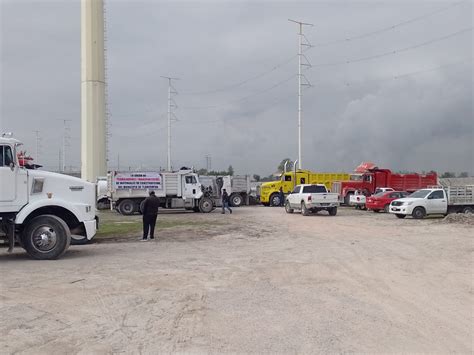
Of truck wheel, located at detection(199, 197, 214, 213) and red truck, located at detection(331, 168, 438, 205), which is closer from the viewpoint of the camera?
truck wheel, located at detection(199, 197, 214, 213)

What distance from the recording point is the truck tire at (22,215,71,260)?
488 inches

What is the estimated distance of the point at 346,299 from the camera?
8.20m

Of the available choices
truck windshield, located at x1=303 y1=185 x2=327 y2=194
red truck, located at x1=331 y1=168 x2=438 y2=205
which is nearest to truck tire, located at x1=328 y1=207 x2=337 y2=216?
truck windshield, located at x1=303 y1=185 x2=327 y2=194

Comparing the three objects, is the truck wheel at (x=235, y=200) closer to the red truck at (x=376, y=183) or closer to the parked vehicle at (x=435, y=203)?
the red truck at (x=376, y=183)

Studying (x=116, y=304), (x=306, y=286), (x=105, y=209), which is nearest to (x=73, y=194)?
(x=116, y=304)

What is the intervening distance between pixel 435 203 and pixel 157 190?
17.2 meters

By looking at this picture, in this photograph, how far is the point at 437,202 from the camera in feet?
92.7

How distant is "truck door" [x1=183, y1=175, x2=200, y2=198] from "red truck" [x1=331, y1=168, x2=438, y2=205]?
46.5ft

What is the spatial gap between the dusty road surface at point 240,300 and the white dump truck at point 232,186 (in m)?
21.7

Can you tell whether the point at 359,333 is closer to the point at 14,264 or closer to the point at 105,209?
the point at 14,264

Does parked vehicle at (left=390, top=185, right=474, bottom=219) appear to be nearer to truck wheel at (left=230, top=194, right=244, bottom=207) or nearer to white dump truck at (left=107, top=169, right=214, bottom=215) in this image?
white dump truck at (left=107, top=169, right=214, bottom=215)

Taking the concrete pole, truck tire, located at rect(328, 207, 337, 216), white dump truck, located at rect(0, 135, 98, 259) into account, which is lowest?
truck tire, located at rect(328, 207, 337, 216)

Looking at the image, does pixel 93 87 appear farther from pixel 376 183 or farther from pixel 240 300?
pixel 240 300

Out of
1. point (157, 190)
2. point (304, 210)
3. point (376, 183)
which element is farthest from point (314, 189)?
point (376, 183)
